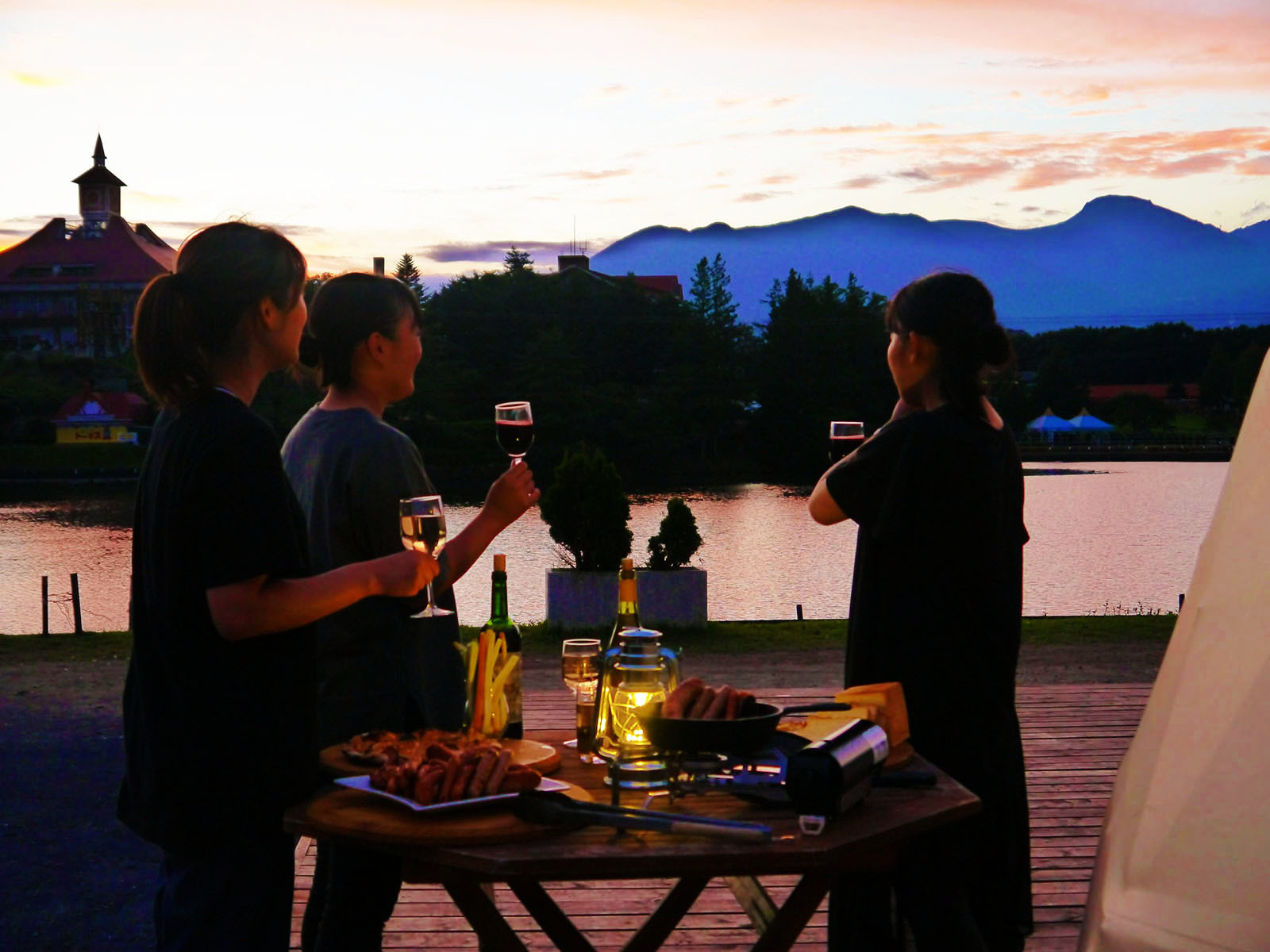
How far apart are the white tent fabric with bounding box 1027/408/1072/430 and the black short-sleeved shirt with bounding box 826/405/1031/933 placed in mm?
108757

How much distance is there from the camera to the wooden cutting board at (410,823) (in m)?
1.76

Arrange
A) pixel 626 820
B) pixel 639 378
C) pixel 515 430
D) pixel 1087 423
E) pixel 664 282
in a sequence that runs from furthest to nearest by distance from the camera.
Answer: pixel 1087 423 → pixel 664 282 → pixel 639 378 → pixel 515 430 → pixel 626 820

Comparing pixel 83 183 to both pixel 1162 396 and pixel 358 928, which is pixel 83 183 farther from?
pixel 358 928

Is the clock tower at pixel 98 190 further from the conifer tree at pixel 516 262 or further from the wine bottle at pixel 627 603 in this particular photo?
the wine bottle at pixel 627 603

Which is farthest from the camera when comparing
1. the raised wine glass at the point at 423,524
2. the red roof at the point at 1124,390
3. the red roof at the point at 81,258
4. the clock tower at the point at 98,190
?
the red roof at the point at 1124,390

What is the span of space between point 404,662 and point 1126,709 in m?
4.93

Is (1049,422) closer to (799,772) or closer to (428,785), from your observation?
(799,772)

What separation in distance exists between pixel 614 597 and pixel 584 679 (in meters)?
8.10

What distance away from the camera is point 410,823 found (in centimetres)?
181

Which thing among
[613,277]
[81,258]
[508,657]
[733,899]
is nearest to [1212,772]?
[508,657]

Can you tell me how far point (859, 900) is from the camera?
99.5 inches

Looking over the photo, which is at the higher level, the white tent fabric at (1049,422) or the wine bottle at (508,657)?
the white tent fabric at (1049,422)

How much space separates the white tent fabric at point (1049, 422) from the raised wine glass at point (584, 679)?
358 feet

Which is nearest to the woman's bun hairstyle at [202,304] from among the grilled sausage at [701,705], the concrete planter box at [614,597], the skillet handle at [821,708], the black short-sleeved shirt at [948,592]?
the grilled sausage at [701,705]
